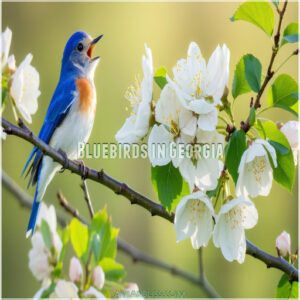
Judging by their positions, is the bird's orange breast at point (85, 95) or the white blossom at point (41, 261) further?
the bird's orange breast at point (85, 95)

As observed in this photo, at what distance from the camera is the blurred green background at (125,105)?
7.04m

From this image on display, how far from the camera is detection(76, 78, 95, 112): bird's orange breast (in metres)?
3.21

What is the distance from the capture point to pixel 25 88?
179 cm

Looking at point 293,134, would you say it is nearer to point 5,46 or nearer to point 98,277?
point 98,277

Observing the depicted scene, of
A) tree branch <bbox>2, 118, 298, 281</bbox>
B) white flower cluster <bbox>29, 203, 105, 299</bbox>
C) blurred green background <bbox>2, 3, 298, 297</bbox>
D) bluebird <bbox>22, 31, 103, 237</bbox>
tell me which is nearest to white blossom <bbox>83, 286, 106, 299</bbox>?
white flower cluster <bbox>29, 203, 105, 299</bbox>

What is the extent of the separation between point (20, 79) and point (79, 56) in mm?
1819

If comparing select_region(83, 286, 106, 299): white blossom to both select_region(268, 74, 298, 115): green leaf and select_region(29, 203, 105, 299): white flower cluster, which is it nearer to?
select_region(29, 203, 105, 299): white flower cluster

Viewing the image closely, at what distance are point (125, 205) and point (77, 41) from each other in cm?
416

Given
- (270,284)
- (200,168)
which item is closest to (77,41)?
(200,168)

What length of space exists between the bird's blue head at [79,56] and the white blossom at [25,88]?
165 centimetres

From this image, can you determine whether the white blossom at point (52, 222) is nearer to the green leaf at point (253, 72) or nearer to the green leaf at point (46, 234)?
the green leaf at point (46, 234)

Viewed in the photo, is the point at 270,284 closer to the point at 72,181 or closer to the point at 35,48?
the point at 72,181

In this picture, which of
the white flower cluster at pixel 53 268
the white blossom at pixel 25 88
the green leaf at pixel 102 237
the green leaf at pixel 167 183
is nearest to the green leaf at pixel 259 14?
the green leaf at pixel 167 183

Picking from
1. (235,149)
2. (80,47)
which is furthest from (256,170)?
(80,47)
